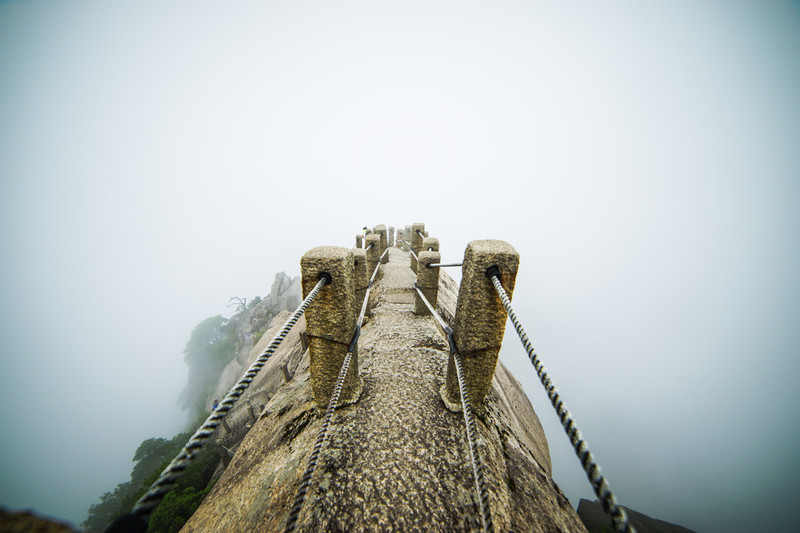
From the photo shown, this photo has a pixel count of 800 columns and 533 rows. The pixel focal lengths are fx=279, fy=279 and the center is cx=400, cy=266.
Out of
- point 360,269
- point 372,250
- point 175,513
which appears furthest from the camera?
point 175,513

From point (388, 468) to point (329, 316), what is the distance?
7.07 feet

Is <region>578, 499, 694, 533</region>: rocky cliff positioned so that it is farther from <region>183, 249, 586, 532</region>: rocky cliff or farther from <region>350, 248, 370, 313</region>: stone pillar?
<region>350, 248, 370, 313</region>: stone pillar

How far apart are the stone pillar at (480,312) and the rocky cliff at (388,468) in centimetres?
85

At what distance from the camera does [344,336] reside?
408cm

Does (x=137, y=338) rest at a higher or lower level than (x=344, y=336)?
lower

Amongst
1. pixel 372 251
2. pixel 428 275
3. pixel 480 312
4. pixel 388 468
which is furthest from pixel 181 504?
pixel 480 312

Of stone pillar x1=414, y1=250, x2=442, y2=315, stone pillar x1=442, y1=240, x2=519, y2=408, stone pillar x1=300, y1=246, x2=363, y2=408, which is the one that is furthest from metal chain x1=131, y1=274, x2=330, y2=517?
stone pillar x1=414, y1=250, x2=442, y2=315

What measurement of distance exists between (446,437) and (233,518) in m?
3.05

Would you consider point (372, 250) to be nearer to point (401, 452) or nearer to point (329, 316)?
point (329, 316)

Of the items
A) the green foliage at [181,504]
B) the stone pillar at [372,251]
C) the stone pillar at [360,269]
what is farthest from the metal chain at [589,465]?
the green foliage at [181,504]

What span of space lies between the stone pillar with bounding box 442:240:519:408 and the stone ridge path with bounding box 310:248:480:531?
81 centimetres

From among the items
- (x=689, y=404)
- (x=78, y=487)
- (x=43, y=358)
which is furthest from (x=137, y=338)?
(x=689, y=404)

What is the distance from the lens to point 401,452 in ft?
12.8

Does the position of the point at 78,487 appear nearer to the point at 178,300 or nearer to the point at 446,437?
the point at 446,437
